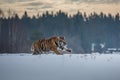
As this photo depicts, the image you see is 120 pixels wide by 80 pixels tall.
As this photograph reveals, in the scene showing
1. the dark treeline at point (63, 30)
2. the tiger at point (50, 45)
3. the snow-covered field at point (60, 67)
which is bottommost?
the snow-covered field at point (60, 67)

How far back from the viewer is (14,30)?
14.6ft

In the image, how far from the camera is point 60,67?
438 centimetres

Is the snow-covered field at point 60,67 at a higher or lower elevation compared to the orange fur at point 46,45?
lower

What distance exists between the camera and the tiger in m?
4.39

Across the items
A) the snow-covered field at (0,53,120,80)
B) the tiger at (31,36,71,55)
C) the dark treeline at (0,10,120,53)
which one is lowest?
the snow-covered field at (0,53,120,80)

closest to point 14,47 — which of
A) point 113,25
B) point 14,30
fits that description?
point 14,30

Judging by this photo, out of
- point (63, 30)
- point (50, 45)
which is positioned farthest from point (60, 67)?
point (63, 30)

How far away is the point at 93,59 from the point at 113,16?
50cm

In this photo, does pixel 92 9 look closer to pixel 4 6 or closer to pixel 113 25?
pixel 113 25

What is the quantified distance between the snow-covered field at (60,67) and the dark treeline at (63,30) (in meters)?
0.10

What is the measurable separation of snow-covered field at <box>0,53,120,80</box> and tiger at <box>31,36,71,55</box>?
6 cm

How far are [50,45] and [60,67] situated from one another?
0.26 meters

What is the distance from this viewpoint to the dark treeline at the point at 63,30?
4.39 metres

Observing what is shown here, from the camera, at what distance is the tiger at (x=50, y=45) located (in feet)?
14.4
